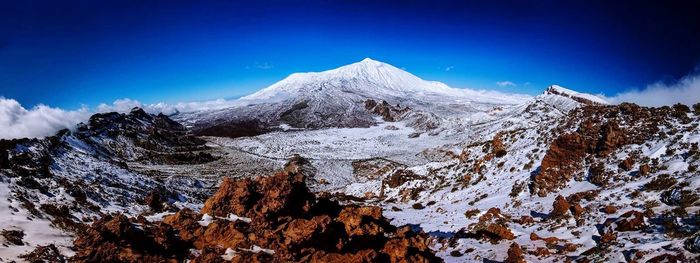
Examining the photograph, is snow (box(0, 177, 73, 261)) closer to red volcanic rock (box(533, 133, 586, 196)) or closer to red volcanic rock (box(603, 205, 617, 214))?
Answer: red volcanic rock (box(603, 205, 617, 214))

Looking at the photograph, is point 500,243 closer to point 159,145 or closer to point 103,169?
point 103,169

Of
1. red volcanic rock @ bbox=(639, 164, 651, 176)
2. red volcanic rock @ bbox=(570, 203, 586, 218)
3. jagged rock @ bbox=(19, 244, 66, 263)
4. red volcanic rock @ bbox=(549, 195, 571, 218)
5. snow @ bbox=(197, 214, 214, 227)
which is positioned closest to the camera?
jagged rock @ bbox=(19, 244, 66, 263)

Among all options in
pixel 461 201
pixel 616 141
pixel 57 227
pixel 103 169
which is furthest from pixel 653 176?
pixel 103 169

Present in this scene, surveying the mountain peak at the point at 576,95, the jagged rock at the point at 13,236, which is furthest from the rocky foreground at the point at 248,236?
the mountain peak at the point at 576,95

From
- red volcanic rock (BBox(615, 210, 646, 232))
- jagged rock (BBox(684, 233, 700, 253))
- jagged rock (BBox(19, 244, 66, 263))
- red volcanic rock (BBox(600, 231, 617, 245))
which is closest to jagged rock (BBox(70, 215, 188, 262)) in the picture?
jagged rock (BBox(19, 244, 66, 263))

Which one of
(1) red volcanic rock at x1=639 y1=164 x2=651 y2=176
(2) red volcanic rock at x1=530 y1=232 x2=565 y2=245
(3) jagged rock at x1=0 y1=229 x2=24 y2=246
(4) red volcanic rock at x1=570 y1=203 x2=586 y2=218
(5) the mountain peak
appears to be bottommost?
(2) red volcanic rock at x1=530 y1=232 x2=565 y2=245

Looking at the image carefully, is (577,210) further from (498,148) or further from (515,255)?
(498,148)

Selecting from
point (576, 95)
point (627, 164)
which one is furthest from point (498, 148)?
point (576, 95)

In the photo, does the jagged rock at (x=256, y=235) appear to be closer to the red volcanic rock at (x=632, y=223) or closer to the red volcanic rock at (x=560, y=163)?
the red volcanic rock at (x=632, y=223)
